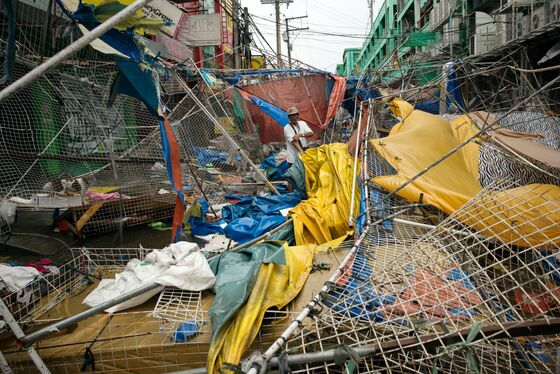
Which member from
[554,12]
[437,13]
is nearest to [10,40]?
[554,12]

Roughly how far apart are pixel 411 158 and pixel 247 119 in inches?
213

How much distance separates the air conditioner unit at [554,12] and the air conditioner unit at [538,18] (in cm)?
29

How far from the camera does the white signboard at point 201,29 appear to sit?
9.84 m

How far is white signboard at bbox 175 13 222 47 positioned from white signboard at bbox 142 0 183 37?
0.53 m

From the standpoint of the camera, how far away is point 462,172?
3838 mm

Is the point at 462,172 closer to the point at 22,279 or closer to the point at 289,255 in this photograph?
the point at 289,255

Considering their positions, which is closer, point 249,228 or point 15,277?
point 15,277

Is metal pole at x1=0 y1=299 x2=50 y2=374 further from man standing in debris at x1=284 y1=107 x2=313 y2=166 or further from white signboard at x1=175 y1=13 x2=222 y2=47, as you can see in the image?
white signboard at x1=175 y1=13 x2=222 y2=47

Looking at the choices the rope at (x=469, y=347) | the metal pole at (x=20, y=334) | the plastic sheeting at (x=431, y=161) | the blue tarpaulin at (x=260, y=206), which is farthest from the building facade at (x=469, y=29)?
the metal pole at (x=20, y=334)

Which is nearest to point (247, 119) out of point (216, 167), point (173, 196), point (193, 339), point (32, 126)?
point (216, 167)

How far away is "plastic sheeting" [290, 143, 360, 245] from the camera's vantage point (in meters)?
3.51

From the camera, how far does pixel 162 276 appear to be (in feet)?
7.35

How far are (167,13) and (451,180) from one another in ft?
26.5

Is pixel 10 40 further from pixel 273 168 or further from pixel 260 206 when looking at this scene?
pixel 273 168
